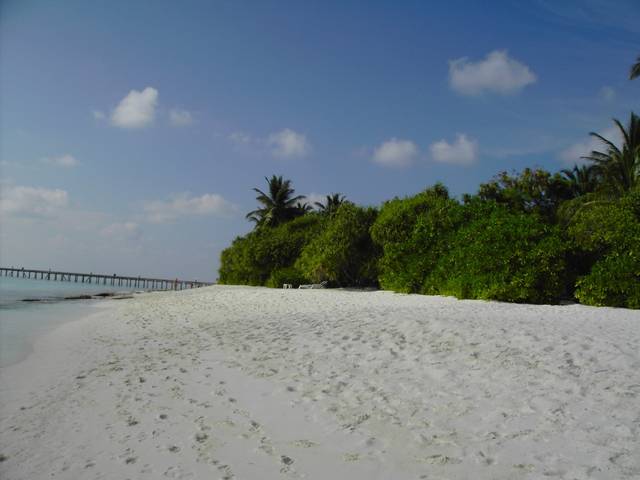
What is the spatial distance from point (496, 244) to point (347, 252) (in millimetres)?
10926

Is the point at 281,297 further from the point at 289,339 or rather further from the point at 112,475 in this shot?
the point at 112,475

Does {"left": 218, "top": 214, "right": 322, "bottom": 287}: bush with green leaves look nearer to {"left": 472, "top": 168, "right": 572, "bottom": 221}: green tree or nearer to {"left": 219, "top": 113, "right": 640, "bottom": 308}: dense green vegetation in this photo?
{"left": 219, "top": 113, "right": 640, "bottom": 308}: dense green vegetation

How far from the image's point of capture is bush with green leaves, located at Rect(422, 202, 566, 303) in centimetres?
1332

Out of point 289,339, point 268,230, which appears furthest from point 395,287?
point 268,230

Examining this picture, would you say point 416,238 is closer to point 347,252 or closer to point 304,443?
point 347,252

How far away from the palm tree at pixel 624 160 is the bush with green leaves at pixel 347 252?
1281 cm

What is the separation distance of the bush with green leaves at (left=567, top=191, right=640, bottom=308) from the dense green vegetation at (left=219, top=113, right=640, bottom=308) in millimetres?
26

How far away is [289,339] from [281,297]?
10.1 meters

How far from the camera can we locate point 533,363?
6.42 metres

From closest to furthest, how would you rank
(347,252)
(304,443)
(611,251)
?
(304,443) < (611,251) < (347,252)

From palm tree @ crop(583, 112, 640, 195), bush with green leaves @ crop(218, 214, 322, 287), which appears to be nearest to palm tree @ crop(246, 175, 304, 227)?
bush with green leaves @ crop(218, 214, 322, 287)

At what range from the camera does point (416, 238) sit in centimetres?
1842

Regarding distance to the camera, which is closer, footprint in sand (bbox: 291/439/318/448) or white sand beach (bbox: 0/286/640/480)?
white sand beach (bbox: 0/286/640/480)

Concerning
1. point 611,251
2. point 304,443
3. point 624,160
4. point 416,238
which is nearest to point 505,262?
point 611,251
